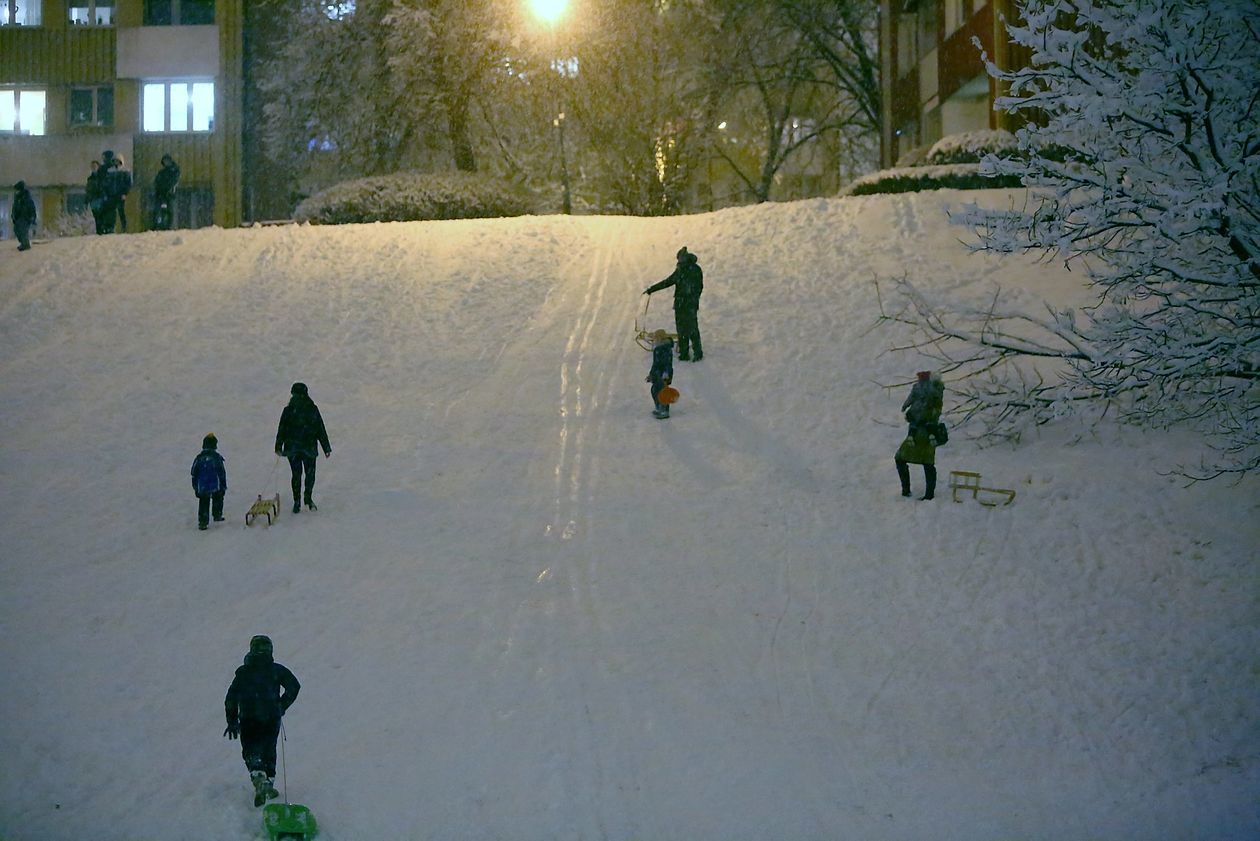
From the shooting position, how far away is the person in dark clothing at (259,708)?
877cm

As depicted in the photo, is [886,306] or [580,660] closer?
[580,660]

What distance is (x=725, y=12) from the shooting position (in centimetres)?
3728

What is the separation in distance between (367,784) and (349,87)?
84.6 ft

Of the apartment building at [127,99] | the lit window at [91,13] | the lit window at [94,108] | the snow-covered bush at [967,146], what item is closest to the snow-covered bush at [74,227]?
the apartment building at [127,99]

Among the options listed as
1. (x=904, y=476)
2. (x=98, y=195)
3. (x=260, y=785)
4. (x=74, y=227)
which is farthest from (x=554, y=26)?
(x=260, y=785)

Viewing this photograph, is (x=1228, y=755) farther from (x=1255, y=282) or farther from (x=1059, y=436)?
(x=1059, y=436)

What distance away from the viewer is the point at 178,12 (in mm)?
36906

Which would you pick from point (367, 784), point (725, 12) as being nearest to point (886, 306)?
point (367, 784)

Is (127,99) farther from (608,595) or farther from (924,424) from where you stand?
(924,424)

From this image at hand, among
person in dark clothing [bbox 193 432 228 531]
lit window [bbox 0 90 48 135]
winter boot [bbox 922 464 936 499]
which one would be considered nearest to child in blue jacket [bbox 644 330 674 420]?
winter boot [bbox 922 464 936 499]

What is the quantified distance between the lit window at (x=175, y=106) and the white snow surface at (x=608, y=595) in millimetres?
18051

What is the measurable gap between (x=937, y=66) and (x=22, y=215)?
2189cm

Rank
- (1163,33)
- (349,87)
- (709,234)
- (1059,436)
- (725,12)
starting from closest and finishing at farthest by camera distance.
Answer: (1163,33) < (1059,436) < (709,234) < (349,87) < (725,12)

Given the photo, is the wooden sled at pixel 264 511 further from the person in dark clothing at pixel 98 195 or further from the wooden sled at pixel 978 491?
the person in dark clothing at pixel 98 195
